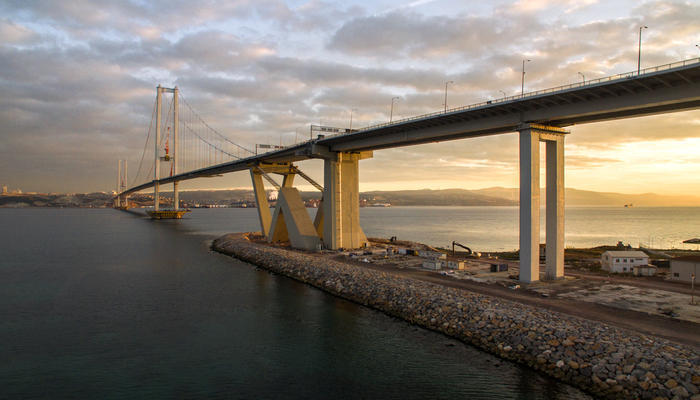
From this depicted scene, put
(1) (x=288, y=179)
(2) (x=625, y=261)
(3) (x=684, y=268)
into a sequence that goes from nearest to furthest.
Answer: (3) (x=684, y=268), (2) (x=625, y=261), (1) (x=288, y=179)

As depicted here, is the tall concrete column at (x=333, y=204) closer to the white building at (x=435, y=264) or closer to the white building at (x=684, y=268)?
the white building at (x=435, y=264)

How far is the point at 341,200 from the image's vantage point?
130 ft

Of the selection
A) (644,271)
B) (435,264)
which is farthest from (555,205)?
(435,264)

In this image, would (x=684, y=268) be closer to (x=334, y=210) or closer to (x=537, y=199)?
(x=537, y=199)

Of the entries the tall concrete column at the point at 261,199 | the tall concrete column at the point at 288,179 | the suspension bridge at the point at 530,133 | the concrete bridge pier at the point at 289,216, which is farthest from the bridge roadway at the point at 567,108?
the tall concrete column at the point at 261,199

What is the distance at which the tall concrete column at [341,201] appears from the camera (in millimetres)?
39406

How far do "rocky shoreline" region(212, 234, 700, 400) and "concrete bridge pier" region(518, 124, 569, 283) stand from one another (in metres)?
4.85

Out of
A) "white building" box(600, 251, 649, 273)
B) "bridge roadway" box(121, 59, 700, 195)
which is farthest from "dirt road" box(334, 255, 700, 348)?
"bridge roadway" box(121, 59, 700, 195)

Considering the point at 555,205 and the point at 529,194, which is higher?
the point at 529,194

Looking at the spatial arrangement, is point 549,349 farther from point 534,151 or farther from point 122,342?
point 122,342

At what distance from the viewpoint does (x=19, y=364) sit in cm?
1460

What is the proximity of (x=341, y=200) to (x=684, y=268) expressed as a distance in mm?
26048

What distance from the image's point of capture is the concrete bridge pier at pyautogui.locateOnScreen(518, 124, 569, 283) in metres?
22.0

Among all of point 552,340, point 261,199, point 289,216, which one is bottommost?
point 552,340
